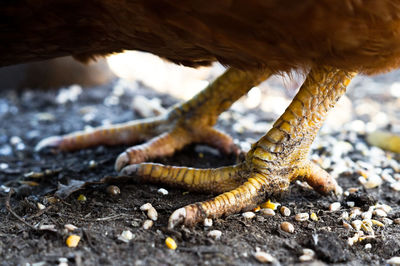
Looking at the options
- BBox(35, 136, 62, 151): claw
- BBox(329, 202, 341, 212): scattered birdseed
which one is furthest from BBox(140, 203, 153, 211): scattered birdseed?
BBox(35, 136, 62, 151): claw

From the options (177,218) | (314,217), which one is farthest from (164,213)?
(314,217)

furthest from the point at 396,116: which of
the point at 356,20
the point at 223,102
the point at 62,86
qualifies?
the point at 62,86

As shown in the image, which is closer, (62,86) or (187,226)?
(187,226)

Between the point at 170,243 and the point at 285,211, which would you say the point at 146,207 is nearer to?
the point at 170,243

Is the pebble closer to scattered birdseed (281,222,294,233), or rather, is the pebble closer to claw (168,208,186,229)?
scattered birdseed (281,222,294,233)

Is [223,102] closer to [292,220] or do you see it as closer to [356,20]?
[292,220]

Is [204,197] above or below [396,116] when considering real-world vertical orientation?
below
